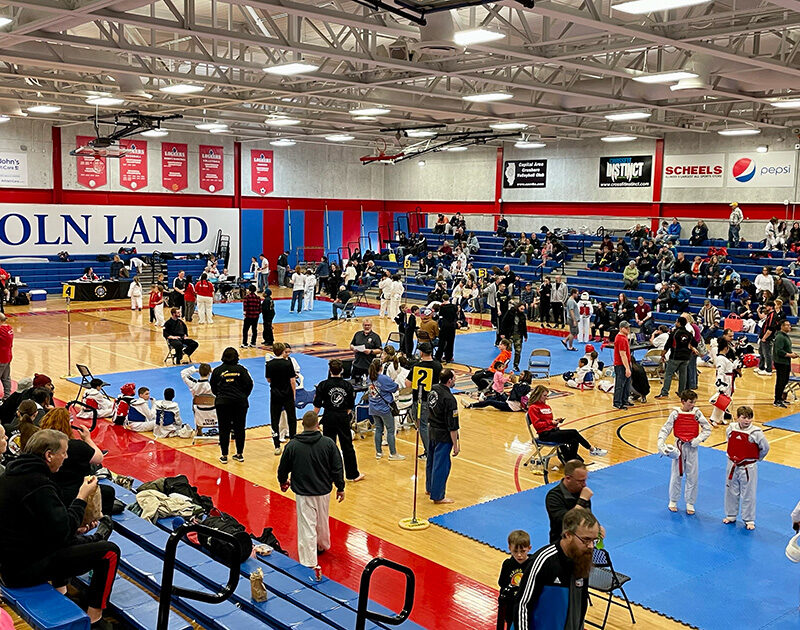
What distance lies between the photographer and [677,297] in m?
24.9

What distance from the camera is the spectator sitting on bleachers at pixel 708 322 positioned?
72.1ft

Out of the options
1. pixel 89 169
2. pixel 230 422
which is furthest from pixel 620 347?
pixel 89 169

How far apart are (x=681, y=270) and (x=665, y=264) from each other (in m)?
0.67

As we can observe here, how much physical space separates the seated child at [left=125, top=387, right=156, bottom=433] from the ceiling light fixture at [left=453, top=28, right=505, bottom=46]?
7421 millimetres

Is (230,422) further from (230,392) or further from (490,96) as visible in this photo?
(490,96)

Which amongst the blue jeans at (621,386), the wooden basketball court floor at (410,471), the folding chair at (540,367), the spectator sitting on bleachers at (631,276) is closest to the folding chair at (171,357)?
the wooden basketball court floor at (410,471)

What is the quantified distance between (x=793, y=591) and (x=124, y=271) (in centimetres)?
2822

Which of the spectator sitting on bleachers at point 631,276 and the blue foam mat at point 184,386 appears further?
the spectator sitting on bleachers at point 631,276

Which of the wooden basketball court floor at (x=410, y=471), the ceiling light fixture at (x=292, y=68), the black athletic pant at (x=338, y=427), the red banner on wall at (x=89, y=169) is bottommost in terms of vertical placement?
the wooden basketball court floor at (x=410, y=471)

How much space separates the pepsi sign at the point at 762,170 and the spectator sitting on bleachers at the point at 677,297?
303 inches

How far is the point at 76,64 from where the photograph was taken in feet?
54.6

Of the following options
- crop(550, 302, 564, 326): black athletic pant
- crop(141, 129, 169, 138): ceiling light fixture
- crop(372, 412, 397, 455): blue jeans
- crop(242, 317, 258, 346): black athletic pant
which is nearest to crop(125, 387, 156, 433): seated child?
crop(372, 412, 397, 455): blue jeans

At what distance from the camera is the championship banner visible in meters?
33.2

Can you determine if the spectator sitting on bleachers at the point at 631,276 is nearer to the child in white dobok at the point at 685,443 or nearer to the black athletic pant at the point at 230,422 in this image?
the child in white dobok at the point at 685,443
